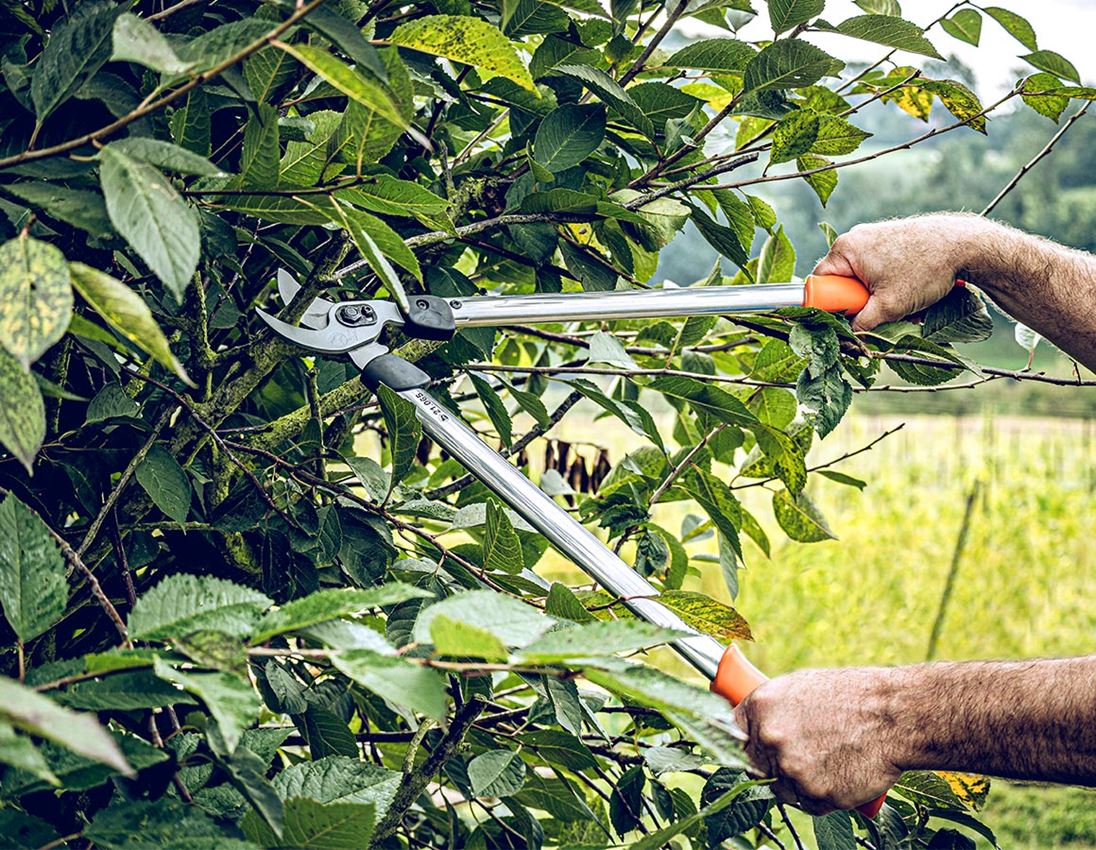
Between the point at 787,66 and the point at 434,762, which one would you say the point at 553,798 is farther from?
the point at 787,66

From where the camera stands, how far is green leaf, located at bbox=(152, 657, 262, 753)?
0.44 meters

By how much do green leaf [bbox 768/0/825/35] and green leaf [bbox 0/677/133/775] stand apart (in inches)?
30.9

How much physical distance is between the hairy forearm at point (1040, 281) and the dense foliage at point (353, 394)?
113mm

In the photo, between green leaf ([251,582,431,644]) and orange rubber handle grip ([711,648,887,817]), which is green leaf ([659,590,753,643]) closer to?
orange rubber handle grip ([711,648,887,817])

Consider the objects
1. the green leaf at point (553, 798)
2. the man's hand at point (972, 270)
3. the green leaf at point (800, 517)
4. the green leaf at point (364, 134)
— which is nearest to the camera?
the green leaf at point (364, 134)

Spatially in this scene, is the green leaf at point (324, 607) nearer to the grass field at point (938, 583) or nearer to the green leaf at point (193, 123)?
the green leaf at point (193, 123)

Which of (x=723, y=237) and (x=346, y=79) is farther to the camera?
(x=723, y=237)

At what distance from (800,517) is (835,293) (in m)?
0.27

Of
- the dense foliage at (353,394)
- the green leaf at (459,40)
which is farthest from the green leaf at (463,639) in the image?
the green leaf at (459,40)

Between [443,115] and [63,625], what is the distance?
1.73ft

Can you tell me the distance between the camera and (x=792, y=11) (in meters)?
0.90

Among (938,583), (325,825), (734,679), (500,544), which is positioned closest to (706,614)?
(734,679)

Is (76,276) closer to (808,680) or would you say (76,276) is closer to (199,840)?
(199,840)

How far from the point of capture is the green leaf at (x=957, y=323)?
38.9 inches
